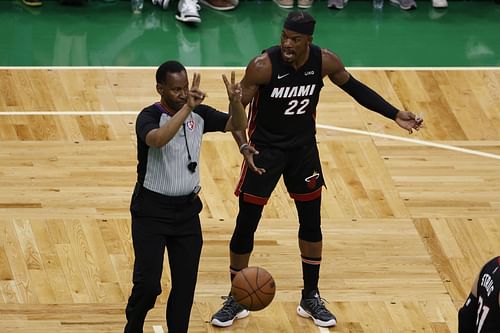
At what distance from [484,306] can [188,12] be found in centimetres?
756

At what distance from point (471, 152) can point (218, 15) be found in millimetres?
3922

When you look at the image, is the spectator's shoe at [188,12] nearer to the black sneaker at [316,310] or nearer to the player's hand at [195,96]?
the black sneaker at [316,310]

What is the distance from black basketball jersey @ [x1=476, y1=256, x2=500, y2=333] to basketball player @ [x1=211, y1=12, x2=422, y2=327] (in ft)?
6.05

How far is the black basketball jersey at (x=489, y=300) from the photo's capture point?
278 inches

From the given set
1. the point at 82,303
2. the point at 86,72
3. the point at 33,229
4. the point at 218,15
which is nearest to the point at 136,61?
the point at 86,72

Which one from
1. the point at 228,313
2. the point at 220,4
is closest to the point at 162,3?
the point at 220,4

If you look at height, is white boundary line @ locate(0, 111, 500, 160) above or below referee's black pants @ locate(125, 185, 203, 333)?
below

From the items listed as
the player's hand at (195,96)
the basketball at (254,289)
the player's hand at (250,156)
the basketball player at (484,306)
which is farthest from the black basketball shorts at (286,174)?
the basketball player at (484,306)

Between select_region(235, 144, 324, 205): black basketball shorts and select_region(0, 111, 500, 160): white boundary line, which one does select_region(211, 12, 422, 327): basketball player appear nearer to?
select_region(235, 144, 324, 205): black basketball shorts

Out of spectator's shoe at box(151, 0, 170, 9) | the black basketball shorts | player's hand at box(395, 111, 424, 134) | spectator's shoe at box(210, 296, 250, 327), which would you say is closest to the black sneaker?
spectator's shoe at box(210, 296, 250, 327)

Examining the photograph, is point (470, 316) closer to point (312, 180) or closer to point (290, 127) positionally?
point (312, 180)

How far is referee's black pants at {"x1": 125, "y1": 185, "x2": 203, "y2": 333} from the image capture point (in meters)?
8.22

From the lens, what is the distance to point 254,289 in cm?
840

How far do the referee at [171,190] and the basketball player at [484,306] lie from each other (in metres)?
1.83
